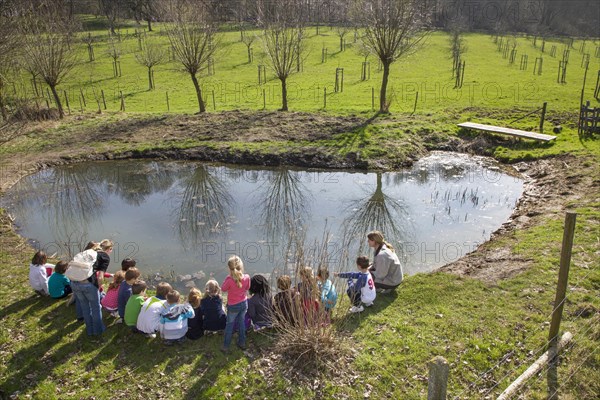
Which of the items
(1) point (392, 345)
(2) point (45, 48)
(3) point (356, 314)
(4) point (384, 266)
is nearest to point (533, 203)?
(4) point (384, 266)

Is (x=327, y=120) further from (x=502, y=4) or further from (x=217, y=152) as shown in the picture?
(x=502, y=4)

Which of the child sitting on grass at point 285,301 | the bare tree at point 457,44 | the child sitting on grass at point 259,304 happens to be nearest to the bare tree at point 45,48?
the child sitting on grass at point 259,304

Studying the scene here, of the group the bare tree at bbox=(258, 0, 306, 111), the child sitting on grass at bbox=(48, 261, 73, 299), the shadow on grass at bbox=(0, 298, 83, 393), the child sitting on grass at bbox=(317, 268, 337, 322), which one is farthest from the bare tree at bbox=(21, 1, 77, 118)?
the child sitting on grass at bbox=(317, 268, 337, 322)

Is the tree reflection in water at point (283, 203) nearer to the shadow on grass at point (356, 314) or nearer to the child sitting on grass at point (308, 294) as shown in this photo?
the shadow on grass at point (356, 314)

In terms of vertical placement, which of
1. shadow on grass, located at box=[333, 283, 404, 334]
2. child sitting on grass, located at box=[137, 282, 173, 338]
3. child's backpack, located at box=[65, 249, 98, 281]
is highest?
child's backpack, located at box=[65, 249, 98, 281]

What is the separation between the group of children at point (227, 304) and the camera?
798 cm

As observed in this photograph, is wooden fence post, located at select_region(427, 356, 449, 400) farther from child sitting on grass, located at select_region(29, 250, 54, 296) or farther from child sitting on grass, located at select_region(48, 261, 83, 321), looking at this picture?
child sitting on grass, located at select_region(29, 250, 54, 296)

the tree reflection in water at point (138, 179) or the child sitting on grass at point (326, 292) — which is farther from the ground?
the child sitting on grass at point (326, 292)

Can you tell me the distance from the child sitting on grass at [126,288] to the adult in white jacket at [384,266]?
4.90 m

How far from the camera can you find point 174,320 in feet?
27.7

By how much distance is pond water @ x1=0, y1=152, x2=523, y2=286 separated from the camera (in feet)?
43.1

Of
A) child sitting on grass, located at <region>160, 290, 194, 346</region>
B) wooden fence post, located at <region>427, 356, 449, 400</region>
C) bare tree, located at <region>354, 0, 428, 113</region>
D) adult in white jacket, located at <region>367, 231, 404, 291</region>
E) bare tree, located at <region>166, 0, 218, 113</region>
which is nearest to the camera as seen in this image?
wooden fence post, located at <region>427, 356, 449, 400</region>

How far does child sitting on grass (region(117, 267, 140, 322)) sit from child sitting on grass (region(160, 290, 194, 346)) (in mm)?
1015

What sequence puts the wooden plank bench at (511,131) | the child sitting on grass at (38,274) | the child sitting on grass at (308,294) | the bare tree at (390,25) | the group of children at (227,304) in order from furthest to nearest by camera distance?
the bare tree at (390,25)
the wooden plank bench at (511,131)
the child sitting on grass at (38,274)
the group of children at (227,304)
the child sitting on grass at (308,294)
